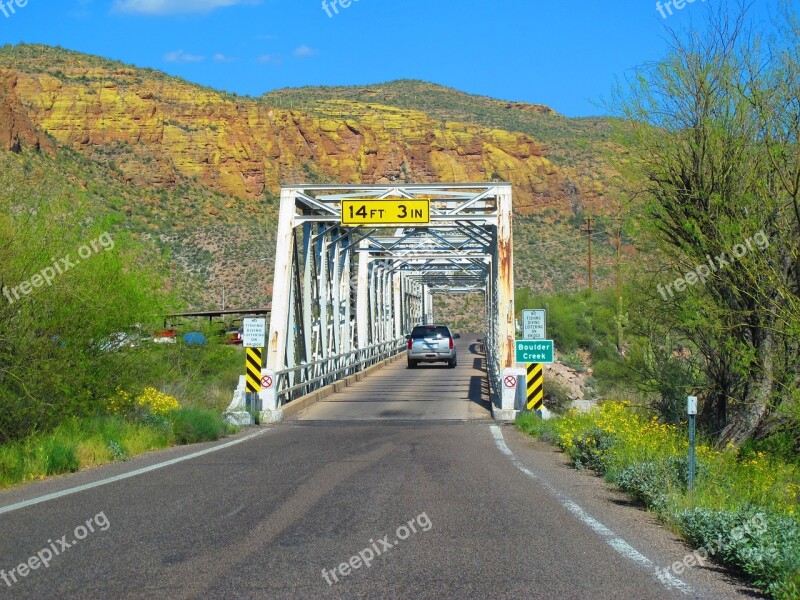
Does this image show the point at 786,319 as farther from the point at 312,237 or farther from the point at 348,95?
the point at 348,95

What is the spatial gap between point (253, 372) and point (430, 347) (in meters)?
23.2

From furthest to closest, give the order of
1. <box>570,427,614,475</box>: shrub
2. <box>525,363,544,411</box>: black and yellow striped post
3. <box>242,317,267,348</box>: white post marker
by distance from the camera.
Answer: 1. <box>525,363,544,411</box>: black and yellow striped post
2. <box>242,317,267,348</box>: white post marker
3. <box>570,427,614,475</box>: shrub

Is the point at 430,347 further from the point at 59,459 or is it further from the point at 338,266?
the point at 59,459

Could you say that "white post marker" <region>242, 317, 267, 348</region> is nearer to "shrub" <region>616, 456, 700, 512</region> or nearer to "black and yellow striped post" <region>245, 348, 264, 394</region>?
"black and yellow striped post" <region>245, 348, 264, 394</region>

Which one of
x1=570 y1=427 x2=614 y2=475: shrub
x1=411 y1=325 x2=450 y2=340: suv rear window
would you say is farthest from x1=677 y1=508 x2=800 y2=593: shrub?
x1=411 y1=325 x2=450 y2=340: suv rear window

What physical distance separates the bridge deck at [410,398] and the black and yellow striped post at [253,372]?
62.9 inches

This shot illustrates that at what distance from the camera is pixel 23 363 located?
12.9 metres

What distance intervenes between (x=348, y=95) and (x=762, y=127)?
433 feet

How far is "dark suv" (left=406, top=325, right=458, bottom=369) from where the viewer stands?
4256cm

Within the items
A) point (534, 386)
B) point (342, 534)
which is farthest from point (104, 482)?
point (534, 386)

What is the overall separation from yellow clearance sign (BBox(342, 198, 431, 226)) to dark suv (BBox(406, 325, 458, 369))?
19.1 m

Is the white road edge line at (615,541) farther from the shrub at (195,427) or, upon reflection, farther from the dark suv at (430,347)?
the dark suv at (430,347)

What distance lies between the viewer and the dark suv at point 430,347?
42562 mm

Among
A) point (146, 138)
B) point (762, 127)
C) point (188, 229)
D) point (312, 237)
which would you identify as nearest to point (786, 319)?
point (762, 127)
